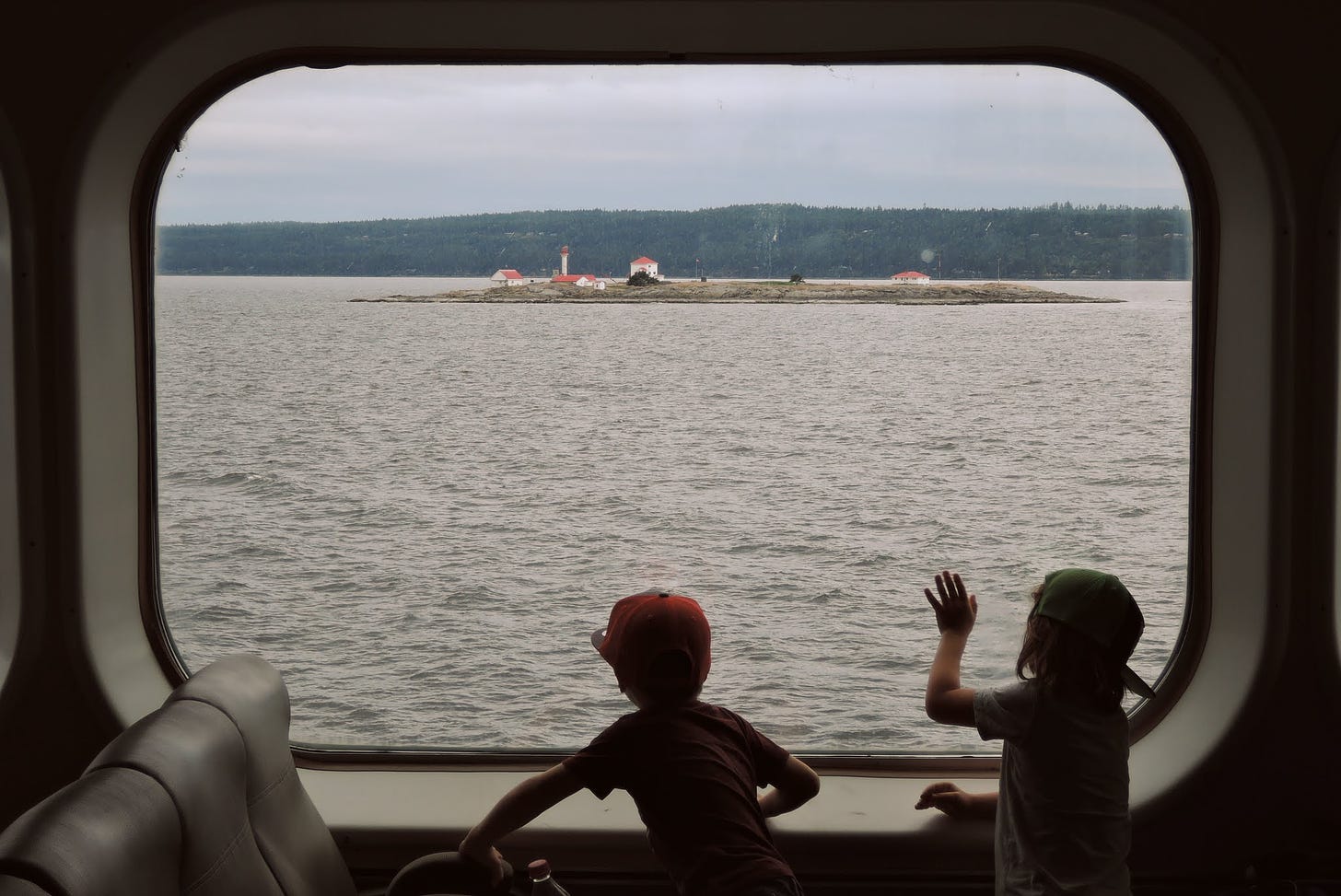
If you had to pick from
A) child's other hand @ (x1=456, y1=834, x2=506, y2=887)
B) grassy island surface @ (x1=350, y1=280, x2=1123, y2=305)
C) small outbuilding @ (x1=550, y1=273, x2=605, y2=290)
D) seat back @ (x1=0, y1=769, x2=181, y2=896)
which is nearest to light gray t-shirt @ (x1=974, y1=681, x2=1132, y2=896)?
child's other hand @ (x1=456, y1=834, x2=506, y2=887)

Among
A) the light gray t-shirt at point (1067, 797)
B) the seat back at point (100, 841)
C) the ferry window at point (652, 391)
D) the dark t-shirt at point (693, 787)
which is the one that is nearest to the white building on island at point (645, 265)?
the ferry window at point (652, 391)

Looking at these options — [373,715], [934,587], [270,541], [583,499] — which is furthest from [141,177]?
[583,499]

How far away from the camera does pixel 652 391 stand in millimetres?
3906

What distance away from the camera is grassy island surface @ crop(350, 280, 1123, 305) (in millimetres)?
2771

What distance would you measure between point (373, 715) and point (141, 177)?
131 centimetres

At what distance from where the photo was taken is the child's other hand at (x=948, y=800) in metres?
1.96

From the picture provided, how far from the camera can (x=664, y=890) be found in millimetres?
1947

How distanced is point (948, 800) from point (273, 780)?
4.10 ft

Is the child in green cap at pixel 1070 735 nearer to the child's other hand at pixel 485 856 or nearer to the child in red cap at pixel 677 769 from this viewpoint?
the child in red cap at pixel 677 769

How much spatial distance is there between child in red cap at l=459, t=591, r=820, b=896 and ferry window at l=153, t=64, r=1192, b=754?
24.6 inches

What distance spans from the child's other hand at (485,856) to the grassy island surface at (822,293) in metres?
1.63

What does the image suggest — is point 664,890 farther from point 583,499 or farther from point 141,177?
point 583,499

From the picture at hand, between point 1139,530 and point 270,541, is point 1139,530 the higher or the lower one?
the higher one

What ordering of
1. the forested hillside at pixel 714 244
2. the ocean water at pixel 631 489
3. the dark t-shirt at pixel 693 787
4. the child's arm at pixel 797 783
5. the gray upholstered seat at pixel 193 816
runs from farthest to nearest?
the forested hillside at pixel 714 244
the ocean water at pixel 631 489
the child's arm at pixel 797 783
the dark t-shirt at pixel 693 787
the gray upholstered seat at pixel 193 816
